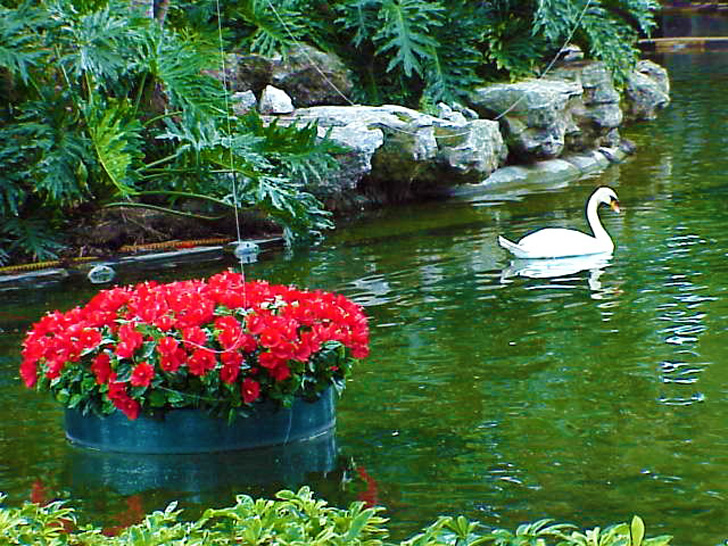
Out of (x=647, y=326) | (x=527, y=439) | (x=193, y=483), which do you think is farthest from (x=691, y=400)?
(x=193, y=483)

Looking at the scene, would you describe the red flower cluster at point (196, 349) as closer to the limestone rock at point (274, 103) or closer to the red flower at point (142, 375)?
the red flower at point (142, 375)

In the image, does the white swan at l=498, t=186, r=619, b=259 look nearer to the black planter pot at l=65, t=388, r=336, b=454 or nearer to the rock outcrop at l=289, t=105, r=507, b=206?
the rock outcrop at l=289, t=105, r=507, b=206

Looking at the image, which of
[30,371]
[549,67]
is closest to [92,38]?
[30,371]

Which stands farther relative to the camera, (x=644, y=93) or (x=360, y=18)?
(x=644, y=93)

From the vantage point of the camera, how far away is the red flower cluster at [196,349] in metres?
5.83

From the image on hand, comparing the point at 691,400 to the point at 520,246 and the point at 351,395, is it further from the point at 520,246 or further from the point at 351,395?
the point at 520,246

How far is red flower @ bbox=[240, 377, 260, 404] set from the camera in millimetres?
5883

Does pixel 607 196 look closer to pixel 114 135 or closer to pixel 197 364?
pixel 114 135

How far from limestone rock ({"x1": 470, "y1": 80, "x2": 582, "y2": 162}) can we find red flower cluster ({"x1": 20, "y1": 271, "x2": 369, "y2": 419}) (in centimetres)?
953

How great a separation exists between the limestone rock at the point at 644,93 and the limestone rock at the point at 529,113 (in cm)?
336

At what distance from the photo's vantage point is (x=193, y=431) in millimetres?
6078

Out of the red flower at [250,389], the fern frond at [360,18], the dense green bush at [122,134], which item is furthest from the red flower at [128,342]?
the fern frond at [360,18]

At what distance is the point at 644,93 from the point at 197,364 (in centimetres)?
1445

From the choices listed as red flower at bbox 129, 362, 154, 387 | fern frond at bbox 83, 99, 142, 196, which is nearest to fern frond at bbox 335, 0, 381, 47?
fern frond at bbox 83, 99, 142, 196
